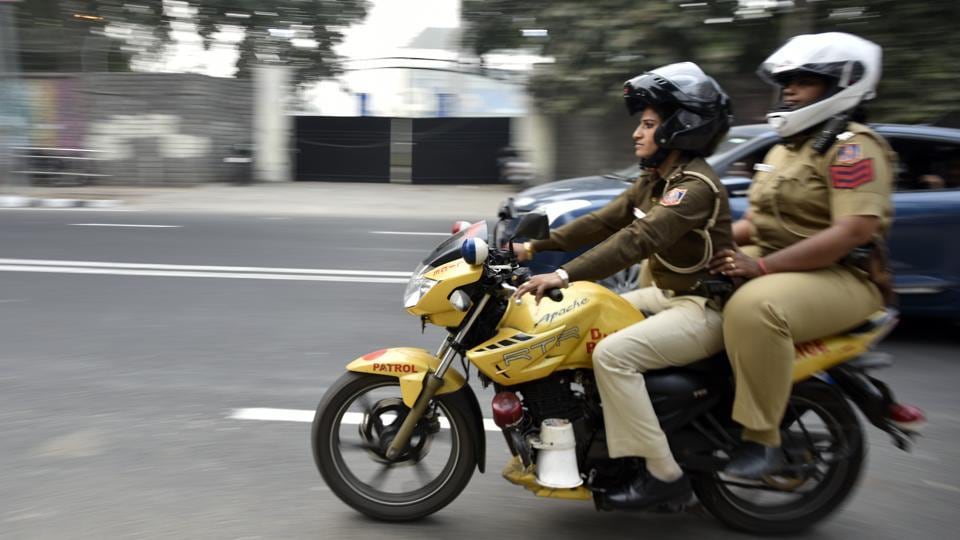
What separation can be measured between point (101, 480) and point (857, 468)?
3.13 m

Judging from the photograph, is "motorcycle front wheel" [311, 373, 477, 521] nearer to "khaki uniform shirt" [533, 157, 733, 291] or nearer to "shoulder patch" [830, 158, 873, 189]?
"khaki uniform shirt" [533, 157, 733, 291]

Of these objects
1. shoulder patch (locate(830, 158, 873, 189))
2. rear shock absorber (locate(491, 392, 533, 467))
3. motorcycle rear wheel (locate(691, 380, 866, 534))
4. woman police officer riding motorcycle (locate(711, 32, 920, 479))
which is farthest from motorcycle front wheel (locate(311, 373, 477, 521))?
shoulder patch (locate(830, 158, 873, 189))

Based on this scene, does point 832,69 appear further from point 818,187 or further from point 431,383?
point 431,383

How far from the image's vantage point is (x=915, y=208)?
251 inches

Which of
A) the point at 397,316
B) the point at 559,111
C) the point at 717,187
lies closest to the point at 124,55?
the point at 559,111

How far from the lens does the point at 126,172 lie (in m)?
18.6

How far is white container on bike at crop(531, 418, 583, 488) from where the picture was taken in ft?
10.8

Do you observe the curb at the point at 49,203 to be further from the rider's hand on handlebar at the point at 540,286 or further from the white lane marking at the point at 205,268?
the rider's hand on handlebar at the point at 540,286

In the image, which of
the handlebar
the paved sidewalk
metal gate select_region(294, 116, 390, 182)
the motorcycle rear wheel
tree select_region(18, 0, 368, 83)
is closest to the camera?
the handlebar

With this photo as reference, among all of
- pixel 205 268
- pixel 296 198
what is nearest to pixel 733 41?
pixel 296 198

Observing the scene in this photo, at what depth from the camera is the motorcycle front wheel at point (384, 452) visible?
11.6ft

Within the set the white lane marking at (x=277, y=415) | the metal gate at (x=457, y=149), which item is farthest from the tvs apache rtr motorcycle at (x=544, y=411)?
the metal gate at (x=457, y=149)

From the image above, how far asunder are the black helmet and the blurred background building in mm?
12280

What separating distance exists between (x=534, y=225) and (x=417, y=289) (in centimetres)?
55
